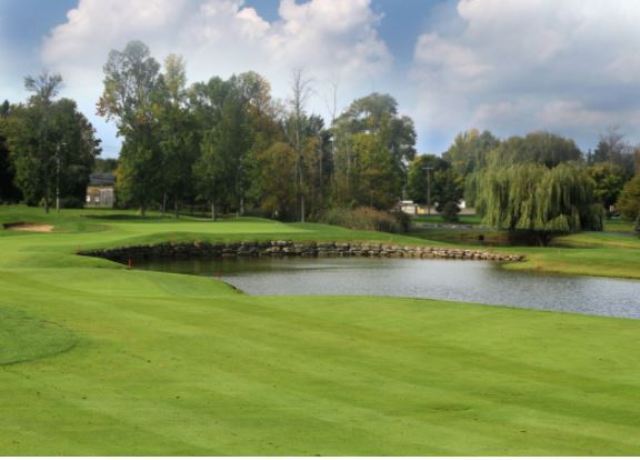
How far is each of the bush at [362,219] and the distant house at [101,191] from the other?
5208 cm

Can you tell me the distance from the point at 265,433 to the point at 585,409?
4.44 m

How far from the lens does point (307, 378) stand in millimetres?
10812

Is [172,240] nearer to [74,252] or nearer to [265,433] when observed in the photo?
[74,252]

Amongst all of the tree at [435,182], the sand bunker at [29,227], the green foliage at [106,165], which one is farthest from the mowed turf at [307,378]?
the green foliage at [106,165]

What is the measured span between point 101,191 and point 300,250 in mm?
73655

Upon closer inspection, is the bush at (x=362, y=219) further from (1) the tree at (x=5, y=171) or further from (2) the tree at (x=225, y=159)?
(1) the tree at (x=5, y=171)

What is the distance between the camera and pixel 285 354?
41.0 ft

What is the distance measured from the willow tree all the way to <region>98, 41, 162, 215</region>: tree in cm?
3574

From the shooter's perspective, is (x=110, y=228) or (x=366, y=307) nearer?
(x=366, y=307)

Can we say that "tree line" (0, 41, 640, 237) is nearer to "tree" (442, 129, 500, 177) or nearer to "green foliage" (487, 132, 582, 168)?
"green foliage" (487, 132, 582, 168)

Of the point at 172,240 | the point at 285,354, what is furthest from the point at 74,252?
the point at 285,354

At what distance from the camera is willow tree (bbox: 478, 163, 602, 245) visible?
59.4 m

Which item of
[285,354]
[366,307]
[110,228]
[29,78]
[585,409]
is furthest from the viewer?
[29,78]

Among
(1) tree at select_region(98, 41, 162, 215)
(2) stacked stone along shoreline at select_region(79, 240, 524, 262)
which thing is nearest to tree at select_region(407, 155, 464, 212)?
(1) tree at select_region(98, 41, 162, 215)
